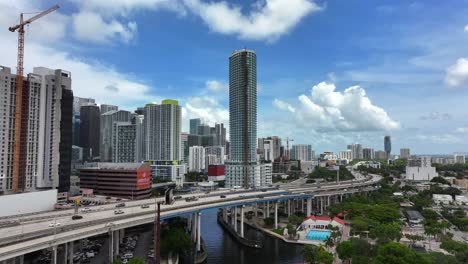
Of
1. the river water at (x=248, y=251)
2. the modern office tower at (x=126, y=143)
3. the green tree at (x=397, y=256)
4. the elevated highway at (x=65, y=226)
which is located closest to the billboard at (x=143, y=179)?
the river water at (x=248, y=251)

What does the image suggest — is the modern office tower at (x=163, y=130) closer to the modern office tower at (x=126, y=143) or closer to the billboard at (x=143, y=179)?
the modern office tower at (x=126, y=143)

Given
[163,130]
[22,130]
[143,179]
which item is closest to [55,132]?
[22,130]

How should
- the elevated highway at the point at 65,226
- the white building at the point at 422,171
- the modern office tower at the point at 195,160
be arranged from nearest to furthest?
1. the elevated highway at the point at 65,226
2. the white building at the point at 422,171
3. the modern office tower at the point at 195,160

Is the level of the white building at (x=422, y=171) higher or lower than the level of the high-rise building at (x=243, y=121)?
lower

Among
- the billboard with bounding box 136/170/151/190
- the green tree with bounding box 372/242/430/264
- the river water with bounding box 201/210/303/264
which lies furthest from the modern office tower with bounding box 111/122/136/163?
the green tree with bounding box 372/242/430/264

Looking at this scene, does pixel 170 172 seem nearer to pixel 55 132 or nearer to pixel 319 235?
pixel 55 132

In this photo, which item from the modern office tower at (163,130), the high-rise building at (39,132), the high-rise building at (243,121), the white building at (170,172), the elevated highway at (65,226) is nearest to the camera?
the elevated highway at (65,226)

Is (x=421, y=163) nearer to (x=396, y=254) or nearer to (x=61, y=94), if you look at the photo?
(x=396, y=254)
